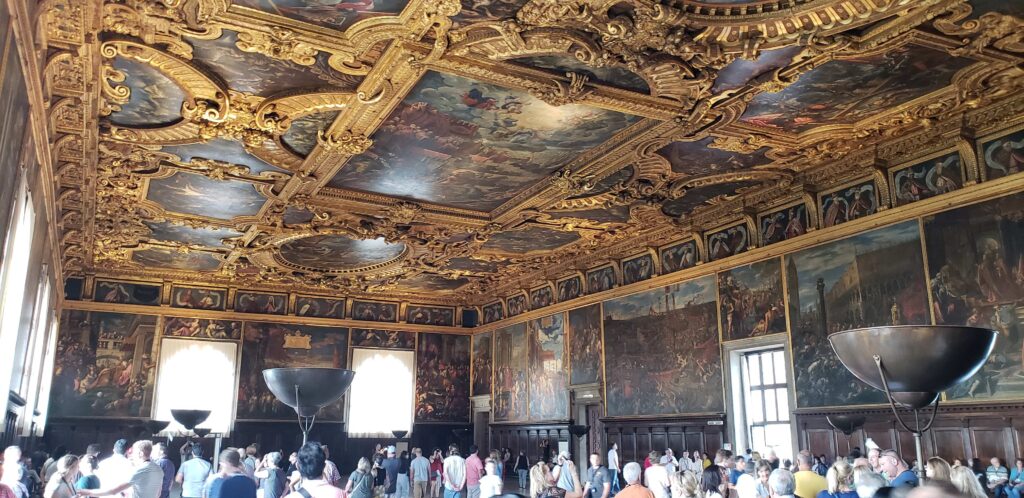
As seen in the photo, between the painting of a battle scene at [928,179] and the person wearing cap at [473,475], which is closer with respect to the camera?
the painting of a battle scene at [928,179]

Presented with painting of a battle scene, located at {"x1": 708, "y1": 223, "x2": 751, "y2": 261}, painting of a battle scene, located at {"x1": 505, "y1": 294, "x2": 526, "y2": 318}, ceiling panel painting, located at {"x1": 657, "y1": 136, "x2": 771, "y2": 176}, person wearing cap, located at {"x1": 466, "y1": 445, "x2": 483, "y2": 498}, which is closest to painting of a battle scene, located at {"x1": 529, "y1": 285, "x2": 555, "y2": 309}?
painting of a battle scene, located at {"x1": 505, "y1": 294, "x2": 526, "y2": 318}

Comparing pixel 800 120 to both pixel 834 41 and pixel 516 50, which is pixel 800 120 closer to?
pixel 834 41

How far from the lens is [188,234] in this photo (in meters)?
Answer: 20.4

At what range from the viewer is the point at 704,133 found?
12.8 metres

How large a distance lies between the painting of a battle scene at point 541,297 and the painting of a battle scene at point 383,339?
5642 mm

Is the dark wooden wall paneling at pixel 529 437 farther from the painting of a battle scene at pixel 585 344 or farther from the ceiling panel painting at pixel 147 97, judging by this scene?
the ceiling panel painting at pixel 147 97

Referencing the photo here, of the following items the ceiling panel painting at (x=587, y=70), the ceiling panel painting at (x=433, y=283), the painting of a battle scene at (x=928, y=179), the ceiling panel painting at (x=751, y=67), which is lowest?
the painting of a battle scene at (x=928, y=179)

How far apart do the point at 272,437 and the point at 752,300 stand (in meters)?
17.3

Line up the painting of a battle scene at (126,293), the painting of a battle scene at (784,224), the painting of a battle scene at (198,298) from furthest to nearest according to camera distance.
Answer: the painting of a battle scene at (198,298)
the painting of a battle scene at (126,293)
the painting of a battle scene at (784,224)

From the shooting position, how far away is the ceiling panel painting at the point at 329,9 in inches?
344

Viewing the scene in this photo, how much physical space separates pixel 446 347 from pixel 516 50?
20888 millimetres

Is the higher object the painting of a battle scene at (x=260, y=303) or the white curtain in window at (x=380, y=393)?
the painting of a battle scene at (x=260, y=303)

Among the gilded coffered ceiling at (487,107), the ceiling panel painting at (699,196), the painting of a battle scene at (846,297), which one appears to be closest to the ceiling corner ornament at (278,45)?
the gilded coffered ceiling at (487,107)

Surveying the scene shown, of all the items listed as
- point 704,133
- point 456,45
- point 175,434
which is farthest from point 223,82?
point 175,434
